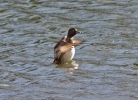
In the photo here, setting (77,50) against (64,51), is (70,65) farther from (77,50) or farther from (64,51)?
(77,50)

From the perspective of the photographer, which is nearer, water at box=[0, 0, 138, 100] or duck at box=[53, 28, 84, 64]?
water at box=[0, 0, 138, 100]

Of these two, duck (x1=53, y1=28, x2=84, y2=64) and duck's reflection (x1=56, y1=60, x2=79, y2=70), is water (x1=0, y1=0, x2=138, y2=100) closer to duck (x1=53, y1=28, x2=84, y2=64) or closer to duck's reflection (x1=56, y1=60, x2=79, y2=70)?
duck's reflection (x1=56, y1=60, x2=79, y2=70)

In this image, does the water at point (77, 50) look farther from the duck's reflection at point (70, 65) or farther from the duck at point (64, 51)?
the duck at point (64, 51)

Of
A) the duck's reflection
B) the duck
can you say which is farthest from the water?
the duck

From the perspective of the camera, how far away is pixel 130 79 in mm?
9992

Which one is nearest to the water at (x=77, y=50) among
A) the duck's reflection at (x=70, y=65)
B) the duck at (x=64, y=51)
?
the duck's reflection at (x=70, y=65)

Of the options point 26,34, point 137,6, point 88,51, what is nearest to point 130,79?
point 88,51

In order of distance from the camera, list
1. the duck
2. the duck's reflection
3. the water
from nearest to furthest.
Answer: the water < the duck's reflection < the duck

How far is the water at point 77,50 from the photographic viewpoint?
945 cm

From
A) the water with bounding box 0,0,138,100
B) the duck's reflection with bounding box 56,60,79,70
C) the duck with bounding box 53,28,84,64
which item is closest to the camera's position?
the water with bounding box 0,0,138,100

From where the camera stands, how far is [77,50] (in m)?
12.8

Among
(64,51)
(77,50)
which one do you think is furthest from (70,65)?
(77,50)

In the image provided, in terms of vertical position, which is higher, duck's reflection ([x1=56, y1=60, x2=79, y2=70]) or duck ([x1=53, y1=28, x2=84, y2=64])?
duck ([x1=53, y1=28, x2=84, y2=64])

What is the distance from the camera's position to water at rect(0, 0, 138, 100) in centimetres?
945
